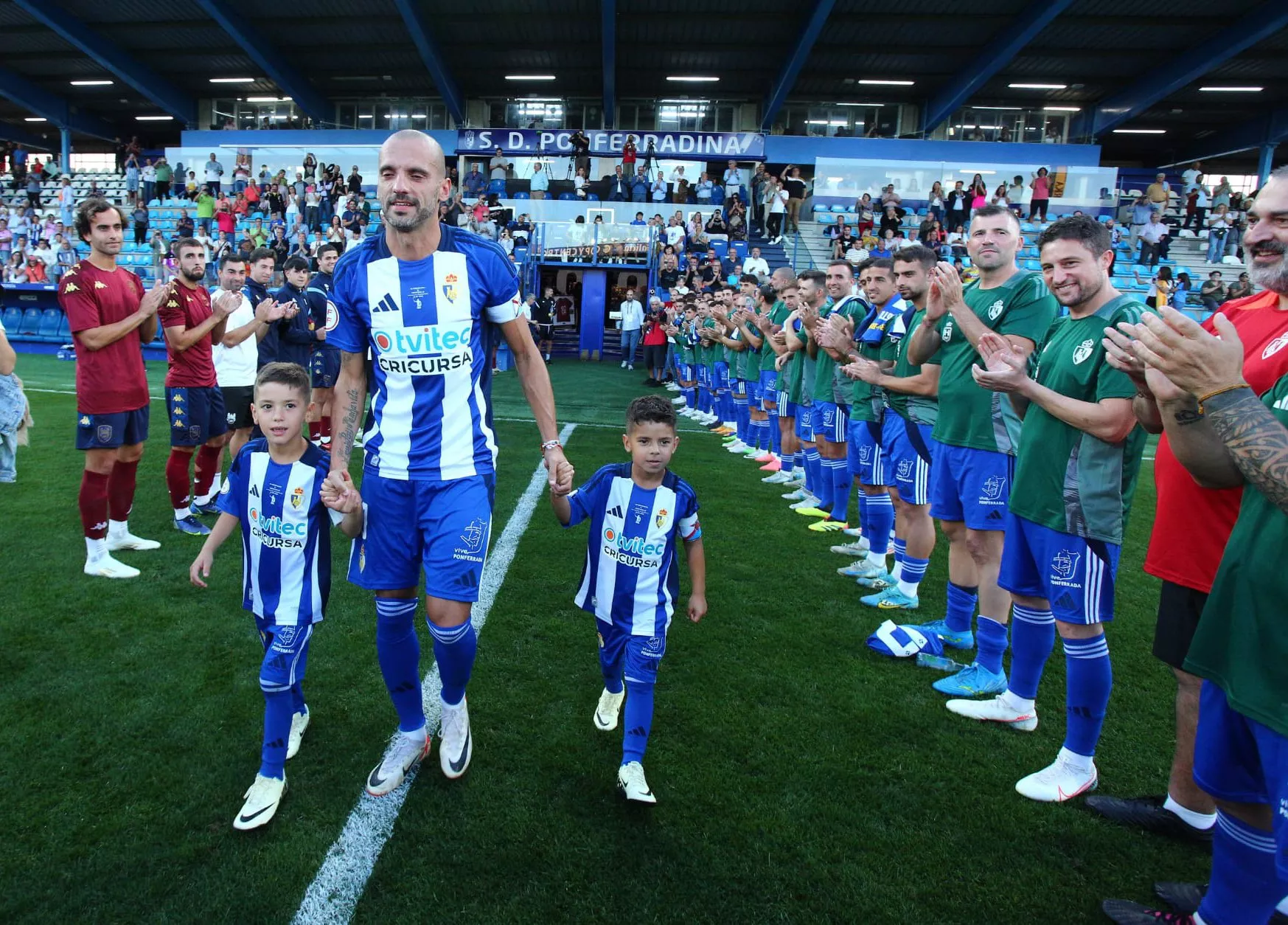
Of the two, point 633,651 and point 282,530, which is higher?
point 282,530

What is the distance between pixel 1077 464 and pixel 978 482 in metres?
0.98

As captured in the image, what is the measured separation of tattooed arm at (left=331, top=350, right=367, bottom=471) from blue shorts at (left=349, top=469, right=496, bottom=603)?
19cm

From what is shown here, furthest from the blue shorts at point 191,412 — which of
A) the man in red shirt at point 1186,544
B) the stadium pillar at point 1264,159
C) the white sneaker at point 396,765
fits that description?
the stadium pillar at point 1264,159

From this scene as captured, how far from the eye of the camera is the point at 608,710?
140 inches

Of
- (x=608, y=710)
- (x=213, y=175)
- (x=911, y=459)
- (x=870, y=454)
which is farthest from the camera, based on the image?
(x=213, y=175)

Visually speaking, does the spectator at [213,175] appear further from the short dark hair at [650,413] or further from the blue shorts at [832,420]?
the short dark hair at [650,413]

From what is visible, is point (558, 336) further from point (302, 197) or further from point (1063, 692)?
point (1063, 692)

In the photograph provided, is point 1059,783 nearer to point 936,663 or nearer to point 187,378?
point 936,663

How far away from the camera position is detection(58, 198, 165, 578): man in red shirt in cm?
509

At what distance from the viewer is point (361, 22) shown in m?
28.3

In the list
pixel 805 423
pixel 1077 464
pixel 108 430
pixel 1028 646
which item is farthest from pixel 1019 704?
pixel 108 430

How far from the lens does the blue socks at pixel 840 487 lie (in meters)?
7.32

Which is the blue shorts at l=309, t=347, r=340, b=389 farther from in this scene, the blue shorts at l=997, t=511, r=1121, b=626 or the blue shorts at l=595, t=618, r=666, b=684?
the blue shorts at l=997, t=511, r=1121, b=626

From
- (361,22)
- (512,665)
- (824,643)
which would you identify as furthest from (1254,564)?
(361,22)
